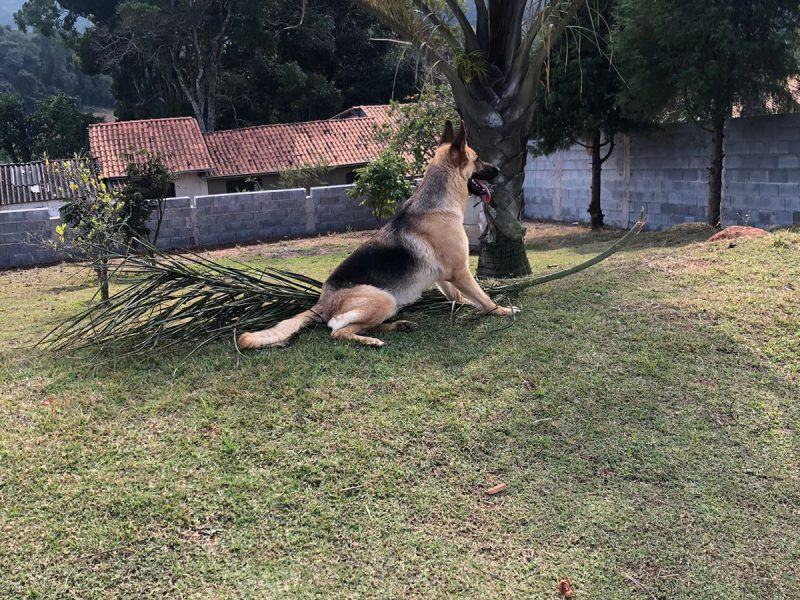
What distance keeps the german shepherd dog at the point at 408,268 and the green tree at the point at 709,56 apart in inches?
373

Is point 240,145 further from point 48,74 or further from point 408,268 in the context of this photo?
point 48,74

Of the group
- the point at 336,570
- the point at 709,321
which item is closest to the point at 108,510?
the point at 336,570

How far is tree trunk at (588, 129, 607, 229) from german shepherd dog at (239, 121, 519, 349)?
1375 centimetres

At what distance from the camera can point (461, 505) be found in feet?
11.4

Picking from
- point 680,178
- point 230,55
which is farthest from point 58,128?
point 680,178

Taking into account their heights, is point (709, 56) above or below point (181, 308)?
above

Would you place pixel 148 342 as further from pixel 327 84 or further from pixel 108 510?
pixel 327 84

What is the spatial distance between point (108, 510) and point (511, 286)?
3.72m

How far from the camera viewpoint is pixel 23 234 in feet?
53.5

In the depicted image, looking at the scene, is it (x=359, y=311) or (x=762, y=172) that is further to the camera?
(x=762, y=172)

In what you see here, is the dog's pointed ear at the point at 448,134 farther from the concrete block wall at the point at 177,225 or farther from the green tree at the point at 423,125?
the concrete block wall at the point at 177,225

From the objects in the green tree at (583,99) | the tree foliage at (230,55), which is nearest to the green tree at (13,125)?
the tree foliage at (230,55)

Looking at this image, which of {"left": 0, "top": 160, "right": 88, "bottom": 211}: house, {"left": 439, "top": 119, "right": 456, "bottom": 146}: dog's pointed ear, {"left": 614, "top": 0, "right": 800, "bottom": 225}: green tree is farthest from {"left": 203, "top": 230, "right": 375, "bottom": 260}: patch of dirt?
{"left": 0, "top": 160, "right": 88, "bottom": 211}: house

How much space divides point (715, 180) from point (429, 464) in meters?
13.3
